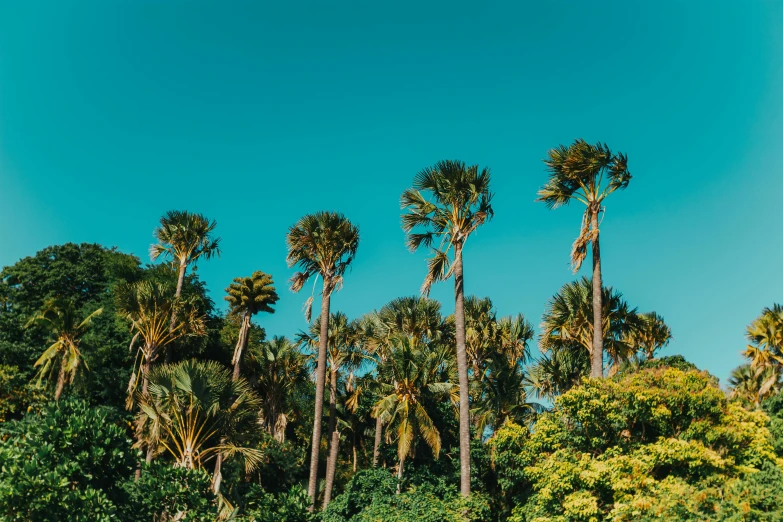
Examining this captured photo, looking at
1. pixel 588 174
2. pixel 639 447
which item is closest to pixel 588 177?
pixel 588 174

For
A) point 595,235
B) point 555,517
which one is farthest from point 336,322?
point 555,517

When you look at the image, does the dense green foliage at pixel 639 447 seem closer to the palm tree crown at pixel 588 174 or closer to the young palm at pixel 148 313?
the palm tree crown at pixel 588 174

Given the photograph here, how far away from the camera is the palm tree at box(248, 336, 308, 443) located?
3259cm

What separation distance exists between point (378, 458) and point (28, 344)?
716 inches

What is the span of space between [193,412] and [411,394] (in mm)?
9028

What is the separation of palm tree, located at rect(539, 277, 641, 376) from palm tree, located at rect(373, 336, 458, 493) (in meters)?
4.98

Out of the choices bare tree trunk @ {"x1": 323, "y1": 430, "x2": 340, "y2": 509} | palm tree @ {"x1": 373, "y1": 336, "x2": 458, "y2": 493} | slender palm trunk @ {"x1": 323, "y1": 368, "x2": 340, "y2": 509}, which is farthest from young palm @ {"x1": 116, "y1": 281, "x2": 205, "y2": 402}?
palm tree @ {"x1": 373, "y1": 336, "x2": 458, "y2": 493}

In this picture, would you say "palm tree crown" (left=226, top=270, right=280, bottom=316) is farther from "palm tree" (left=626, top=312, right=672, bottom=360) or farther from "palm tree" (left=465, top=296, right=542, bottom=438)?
"palm tree" (left=626, top=312, right=672, bottom=360)

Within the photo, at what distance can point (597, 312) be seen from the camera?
21.2 m

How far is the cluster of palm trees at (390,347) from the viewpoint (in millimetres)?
20266

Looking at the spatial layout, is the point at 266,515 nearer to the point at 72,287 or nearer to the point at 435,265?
the point at 435,265

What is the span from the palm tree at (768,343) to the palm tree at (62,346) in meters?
27.5

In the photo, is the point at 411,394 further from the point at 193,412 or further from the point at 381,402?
the point at 193,412

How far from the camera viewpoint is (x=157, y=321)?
26156mm
